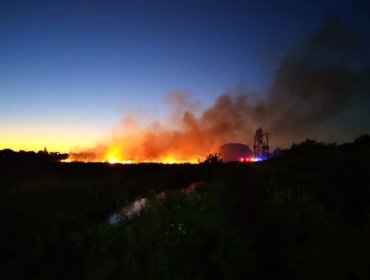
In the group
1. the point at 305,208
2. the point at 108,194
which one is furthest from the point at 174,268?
the point at 108,194

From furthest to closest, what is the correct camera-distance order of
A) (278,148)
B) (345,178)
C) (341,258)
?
1. (278,148)
2. (345,178)
3. (341,258)

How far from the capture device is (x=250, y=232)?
9430 millimetres

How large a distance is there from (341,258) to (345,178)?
7249mm

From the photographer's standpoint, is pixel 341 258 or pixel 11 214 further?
pixel 11 214

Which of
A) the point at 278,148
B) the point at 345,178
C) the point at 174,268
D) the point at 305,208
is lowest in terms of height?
the point at 174,268

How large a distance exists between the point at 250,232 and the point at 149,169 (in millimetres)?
32664

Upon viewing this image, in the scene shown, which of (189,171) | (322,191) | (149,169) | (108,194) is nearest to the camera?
(322,191)

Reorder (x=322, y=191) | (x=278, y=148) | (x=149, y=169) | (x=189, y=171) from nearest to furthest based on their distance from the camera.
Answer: (x=322, y=191) → (x=189, y=171) → (x=149, y=169) → (x=278, y=148)

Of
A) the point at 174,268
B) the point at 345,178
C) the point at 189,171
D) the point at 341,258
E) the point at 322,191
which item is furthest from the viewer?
the point at 189,171

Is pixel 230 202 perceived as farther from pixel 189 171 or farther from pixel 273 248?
pixel 189 171

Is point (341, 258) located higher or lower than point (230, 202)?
lower

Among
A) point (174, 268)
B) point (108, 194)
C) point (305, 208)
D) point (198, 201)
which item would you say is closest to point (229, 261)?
point (174, 268)

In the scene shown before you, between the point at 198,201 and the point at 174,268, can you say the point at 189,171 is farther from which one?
the point at 174,268

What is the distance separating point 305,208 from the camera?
9547 mm
